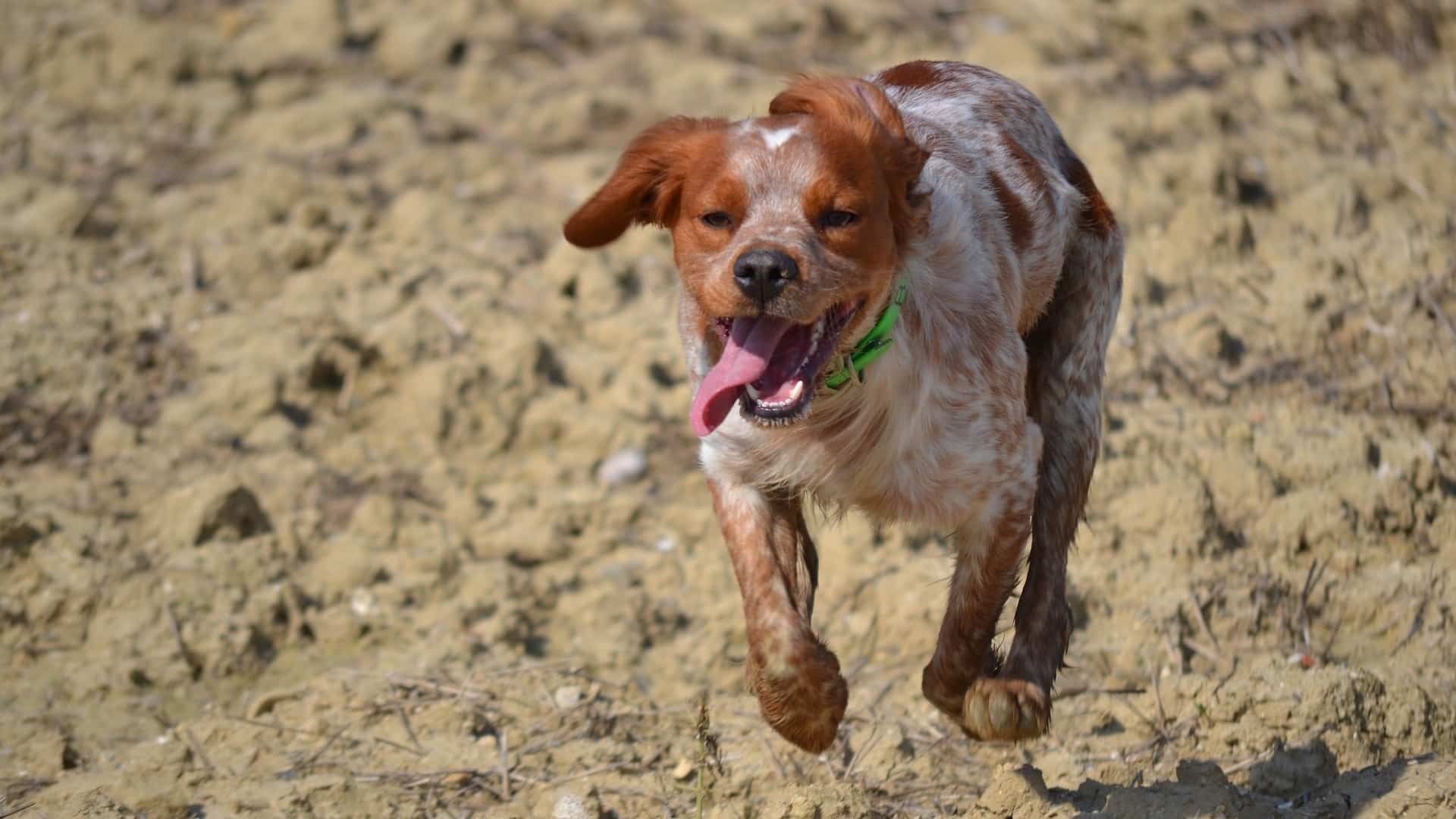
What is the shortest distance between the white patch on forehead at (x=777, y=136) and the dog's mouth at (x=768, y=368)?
0.37 metres

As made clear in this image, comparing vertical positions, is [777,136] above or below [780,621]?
above

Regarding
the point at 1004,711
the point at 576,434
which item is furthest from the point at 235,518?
the point at 1004,711

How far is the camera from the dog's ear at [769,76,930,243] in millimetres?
3506

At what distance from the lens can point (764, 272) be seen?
3223 millimetres

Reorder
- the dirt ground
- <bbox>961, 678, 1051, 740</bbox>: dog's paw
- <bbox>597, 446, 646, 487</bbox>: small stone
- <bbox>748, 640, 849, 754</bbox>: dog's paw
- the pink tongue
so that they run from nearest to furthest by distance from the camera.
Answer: the pink tongue → <bbox>748, 640, 849, 754</bbox>: dog's paw → <bbox>961, 678, 1051, 740</bbox>: dog's paw → the dirt ground → <bbox>597, 446, 646, 487</bbox>: small stone

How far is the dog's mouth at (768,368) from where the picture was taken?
3328 mm

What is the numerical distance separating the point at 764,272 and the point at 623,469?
2.95 metres

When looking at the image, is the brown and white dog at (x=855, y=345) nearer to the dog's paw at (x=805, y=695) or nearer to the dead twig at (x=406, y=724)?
the dog's paw at (x=805, y=695)

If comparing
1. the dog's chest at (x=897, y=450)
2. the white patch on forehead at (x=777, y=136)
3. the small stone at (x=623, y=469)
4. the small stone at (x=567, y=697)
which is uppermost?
the white patch on forehead at (x=777, y=136)

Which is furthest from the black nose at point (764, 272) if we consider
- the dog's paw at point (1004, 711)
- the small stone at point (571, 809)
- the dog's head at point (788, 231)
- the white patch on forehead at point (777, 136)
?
the small stone at point (571, 809)

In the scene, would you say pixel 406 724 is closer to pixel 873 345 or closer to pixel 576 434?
pixel 576 434

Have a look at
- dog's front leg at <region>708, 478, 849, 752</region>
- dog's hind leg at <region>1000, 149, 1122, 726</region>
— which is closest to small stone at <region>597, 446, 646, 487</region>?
dog's hind leg at <region>1000, 149, 1122, 726</region>

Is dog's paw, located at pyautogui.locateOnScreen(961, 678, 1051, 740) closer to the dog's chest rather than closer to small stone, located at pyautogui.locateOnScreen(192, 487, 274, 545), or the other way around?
the dog's chest

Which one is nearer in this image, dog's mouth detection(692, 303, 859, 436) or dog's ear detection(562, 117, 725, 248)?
dog's mouth detection(692, 303, 859, 436)
